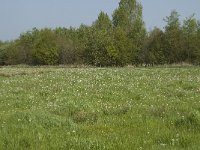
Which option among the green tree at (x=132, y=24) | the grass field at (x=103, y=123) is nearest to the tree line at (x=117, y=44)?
the green tree at (x=132, y=24)

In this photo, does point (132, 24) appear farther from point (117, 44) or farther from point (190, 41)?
point (190, 41)

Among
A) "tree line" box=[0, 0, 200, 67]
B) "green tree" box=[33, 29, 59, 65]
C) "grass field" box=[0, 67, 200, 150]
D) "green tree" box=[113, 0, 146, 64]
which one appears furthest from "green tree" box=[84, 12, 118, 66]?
"grass field" box=[0, 67, 200, 150]

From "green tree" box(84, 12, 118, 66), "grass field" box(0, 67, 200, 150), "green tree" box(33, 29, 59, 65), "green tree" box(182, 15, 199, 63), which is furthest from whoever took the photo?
"green tree" box(33, 29, 59, 65)

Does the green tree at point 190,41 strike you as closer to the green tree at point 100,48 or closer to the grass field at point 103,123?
the green tree at point 100,48

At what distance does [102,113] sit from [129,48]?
5389 cm

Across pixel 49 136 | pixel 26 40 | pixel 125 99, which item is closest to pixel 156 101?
pixel 125 99

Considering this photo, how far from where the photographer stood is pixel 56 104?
564 inches

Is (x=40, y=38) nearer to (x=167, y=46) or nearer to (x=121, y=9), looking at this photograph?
(x=121, y=9)

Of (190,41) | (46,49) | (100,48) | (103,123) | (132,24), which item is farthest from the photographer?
(46,49)

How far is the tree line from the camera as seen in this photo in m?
62.7

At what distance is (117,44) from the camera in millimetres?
67250

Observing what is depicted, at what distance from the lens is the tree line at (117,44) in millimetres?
62719

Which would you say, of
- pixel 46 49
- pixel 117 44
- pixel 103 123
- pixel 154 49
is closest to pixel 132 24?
pixel 117 44

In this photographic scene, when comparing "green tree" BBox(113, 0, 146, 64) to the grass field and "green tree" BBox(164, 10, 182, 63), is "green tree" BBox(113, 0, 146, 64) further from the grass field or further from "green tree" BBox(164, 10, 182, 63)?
the grass field
